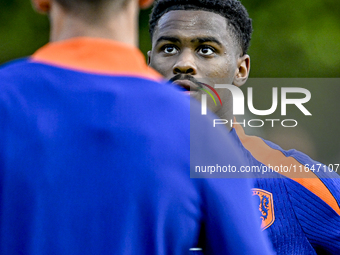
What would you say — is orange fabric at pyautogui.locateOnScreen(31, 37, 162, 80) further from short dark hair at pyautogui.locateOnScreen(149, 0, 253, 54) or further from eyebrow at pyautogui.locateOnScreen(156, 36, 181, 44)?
short dark hair at pyautogui.locateOnScreen(149, 0, 253, 54)

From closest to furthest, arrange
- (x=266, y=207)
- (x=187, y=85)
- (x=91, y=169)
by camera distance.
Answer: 1. (x=91, y=169)
2. (x=266, y=207)
3. (x=187, y=85)

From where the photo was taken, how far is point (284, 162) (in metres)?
2.52

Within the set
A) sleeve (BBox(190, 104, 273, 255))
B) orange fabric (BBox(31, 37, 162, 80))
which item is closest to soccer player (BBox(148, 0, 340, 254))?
sleeve (BBox(190, 104, 273, 255))

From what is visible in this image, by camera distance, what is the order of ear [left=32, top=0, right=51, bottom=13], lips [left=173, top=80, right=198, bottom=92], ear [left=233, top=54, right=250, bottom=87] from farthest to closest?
ear [left=233, top=54, right=250, bottom=87] → lips [left=173, top=80, right=198, bottom=92] → ear [left=32, top=0, right=51, bottom=13]

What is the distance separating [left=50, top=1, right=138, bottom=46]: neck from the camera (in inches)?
38.4

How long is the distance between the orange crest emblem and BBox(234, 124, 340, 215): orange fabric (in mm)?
175

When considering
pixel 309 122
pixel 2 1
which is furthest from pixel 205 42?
pixel 2 1

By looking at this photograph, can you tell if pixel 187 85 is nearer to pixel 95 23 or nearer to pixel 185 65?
pixel 185 65

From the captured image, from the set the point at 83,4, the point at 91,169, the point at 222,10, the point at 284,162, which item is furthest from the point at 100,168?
the point at 222,10

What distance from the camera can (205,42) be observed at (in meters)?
2.61

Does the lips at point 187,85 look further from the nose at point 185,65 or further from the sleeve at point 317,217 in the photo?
the sleeve at point 317,217

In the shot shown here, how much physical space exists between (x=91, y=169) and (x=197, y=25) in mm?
1848

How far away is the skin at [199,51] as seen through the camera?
2.58 metres

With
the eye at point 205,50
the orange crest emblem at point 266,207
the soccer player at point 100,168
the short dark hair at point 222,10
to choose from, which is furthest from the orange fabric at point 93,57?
the short dark hair at point 222,10
